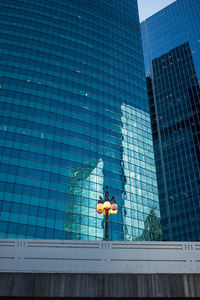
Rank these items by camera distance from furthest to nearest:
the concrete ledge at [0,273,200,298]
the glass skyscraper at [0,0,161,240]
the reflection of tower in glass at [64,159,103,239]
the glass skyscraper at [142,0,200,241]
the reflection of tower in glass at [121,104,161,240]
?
the glass skyscraper at [142,0,200,241], the reflection of tower in glass at [121,104,161,240], the reflection of tower in glass at [64,159,103,239], the glass skyscraper at [0,0,161,240], the concrete ledge at [0,273,200,298]

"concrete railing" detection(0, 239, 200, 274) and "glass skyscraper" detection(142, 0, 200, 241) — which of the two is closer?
"concrete railing" detection(0, 239, 200, 274)

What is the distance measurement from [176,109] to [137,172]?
76682 millimetres

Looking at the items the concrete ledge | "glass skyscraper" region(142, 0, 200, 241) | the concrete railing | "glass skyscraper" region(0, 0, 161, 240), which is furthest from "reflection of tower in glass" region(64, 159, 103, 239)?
"glass skyscraper" region(142, 0, 200, 241)

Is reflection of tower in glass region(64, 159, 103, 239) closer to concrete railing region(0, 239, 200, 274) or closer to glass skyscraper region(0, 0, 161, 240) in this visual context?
glass skyscraper region(0, 0, 161, 240)

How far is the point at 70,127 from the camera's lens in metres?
65.4

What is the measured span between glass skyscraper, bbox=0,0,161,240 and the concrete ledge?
38.7 meters

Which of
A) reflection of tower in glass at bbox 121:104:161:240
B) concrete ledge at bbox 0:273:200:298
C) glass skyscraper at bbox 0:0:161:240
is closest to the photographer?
concrete ledge at bbox 0:273:200:298

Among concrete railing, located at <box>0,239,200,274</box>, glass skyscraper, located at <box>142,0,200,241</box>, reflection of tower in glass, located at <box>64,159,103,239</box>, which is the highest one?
glass skyscraper, located at <box>142,0,200,241</box>

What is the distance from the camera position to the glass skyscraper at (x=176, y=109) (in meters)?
114

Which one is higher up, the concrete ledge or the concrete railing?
the concrete railing

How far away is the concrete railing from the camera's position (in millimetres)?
13719

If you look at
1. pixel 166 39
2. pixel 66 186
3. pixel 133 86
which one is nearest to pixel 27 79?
pixel 66 186

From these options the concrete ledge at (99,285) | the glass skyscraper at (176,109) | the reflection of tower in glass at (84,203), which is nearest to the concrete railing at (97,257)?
the concrete ledge at (99,285)

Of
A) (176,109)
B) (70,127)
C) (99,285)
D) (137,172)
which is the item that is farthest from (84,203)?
(176,109)
